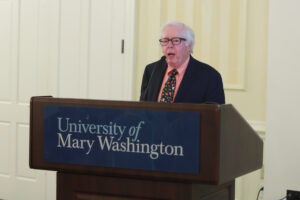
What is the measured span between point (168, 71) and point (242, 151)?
99 centimetres

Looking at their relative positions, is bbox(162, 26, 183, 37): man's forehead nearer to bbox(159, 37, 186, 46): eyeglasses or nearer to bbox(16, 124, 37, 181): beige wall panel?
bbox(159, 37, 186, 46): eyeglasses

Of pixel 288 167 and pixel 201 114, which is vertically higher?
pixel 201 114

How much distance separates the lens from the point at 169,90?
275 cm

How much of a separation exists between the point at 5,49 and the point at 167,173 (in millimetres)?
4288

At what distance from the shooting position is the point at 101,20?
198 inches

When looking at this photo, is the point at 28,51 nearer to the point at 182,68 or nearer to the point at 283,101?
the point at 283,101

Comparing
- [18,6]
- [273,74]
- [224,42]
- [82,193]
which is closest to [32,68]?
[18,6]

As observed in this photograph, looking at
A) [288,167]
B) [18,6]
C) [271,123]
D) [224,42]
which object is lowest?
[288,167]

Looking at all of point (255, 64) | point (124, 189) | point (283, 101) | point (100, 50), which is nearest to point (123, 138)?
point (124, 189)

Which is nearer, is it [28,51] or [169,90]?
[169,90]

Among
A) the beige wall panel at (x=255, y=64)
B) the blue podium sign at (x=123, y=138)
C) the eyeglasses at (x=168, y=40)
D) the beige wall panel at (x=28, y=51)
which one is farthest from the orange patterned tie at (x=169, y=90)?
the beige wall panel at (x=28, y=51)

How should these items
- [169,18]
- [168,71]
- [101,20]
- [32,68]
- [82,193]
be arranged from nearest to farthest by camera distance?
[82,193] < [168,71] < [169,18] < [101,20] < [32,68]

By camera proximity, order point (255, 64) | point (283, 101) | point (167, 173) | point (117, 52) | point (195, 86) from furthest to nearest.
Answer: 1. point (117, 52)
2. point (255, 64)
3. point (283, 101)
4. point (195, 86)
5. point (167, 173)

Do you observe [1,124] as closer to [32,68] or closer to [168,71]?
[32,68]
